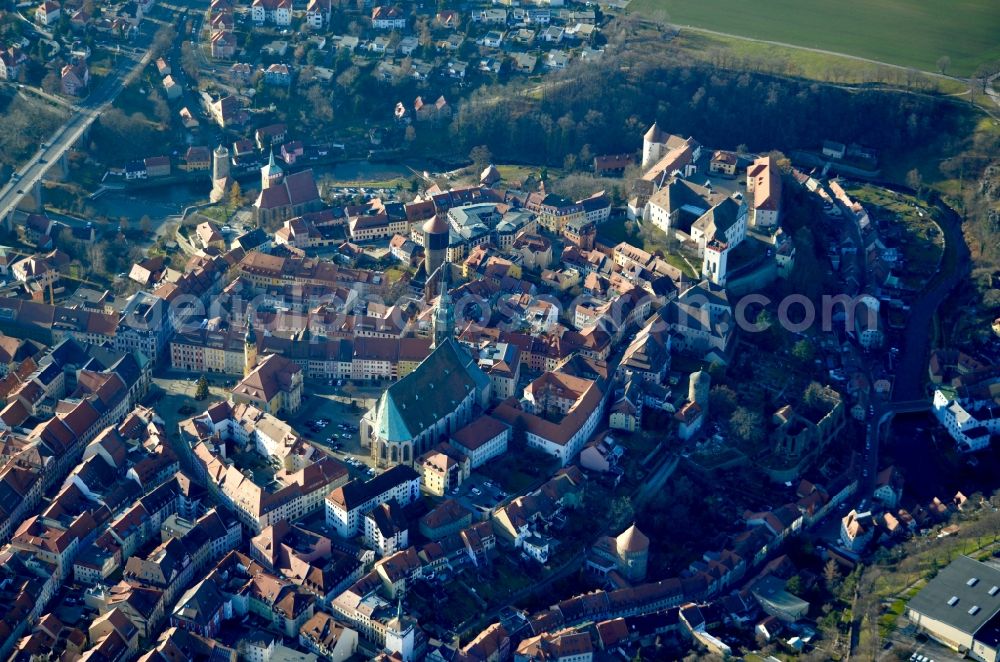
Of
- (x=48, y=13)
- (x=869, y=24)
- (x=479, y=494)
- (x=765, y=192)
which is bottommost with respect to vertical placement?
(x=479, y=494)

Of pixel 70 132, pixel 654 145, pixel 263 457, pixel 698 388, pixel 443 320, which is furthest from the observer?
pixel 70 132

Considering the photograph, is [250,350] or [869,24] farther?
[869,24]

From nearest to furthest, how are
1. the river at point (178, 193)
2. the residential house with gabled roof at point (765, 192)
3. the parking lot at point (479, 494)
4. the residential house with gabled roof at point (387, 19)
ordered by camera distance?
the parking lot at point (479, 494) → the residential house with gabled roof at point (765, 192) → the river at point (178, 193) → the residential house with gabled roof at point (387, 19)

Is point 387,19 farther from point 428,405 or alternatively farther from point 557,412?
point 428,405

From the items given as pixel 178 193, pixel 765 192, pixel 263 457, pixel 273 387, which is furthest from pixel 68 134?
pixel 765 192

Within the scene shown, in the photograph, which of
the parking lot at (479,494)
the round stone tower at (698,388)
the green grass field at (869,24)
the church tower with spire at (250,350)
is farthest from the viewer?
the green grass field at (869,24)

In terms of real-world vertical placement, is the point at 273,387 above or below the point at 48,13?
below

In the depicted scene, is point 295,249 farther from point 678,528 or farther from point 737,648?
point 737,648

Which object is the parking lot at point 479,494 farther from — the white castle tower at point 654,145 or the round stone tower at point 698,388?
the white castle tower at point 654,145

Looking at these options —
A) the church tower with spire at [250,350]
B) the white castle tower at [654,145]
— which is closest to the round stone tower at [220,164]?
the church tower with spire at [250,350]

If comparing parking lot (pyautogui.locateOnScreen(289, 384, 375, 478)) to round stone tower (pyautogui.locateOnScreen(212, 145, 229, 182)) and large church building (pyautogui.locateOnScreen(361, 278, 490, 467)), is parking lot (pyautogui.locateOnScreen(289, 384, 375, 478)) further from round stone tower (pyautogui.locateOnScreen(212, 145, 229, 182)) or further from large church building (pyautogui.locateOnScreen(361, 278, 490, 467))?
round stone tower (pyautogui.locateOnScreen(212, 145, 229, 182))
